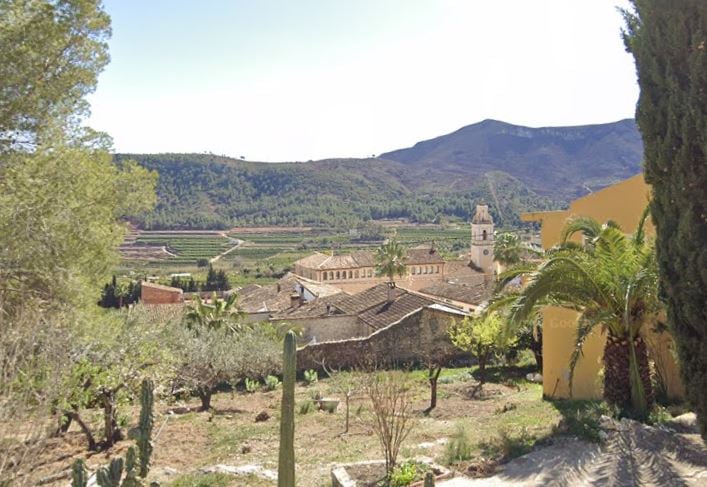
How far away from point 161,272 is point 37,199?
7187 cm

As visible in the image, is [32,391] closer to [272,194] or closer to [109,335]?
[109,335]

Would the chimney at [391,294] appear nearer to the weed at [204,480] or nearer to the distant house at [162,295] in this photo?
the distant house at [162,295]

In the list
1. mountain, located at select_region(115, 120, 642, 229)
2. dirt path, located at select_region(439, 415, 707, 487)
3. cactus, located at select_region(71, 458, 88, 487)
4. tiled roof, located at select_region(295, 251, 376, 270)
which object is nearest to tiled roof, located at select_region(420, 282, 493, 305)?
tiled roof, located at select_region(295, 251, 376, 270)

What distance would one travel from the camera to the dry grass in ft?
33.7

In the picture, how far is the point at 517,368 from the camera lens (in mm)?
22125

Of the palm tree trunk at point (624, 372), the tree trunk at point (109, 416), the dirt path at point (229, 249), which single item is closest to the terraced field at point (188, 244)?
the dirt path at point (229, 249)

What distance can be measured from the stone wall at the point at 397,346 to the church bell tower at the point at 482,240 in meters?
35.5

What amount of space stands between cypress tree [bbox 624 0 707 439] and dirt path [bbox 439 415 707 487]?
0.98m

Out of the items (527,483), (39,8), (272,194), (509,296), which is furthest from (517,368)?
(272,194)

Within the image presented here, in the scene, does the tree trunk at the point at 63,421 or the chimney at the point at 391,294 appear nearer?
the tree trunk at the point at 63,421

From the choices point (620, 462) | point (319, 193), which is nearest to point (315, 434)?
point (620, 462)

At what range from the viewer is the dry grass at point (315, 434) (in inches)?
404

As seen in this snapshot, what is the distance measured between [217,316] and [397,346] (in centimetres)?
821

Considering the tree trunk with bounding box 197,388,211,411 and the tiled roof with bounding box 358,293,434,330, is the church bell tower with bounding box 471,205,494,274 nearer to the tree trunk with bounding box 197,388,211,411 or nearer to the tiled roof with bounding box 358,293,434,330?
the tiled roof with bounding box 358,293,434,330
